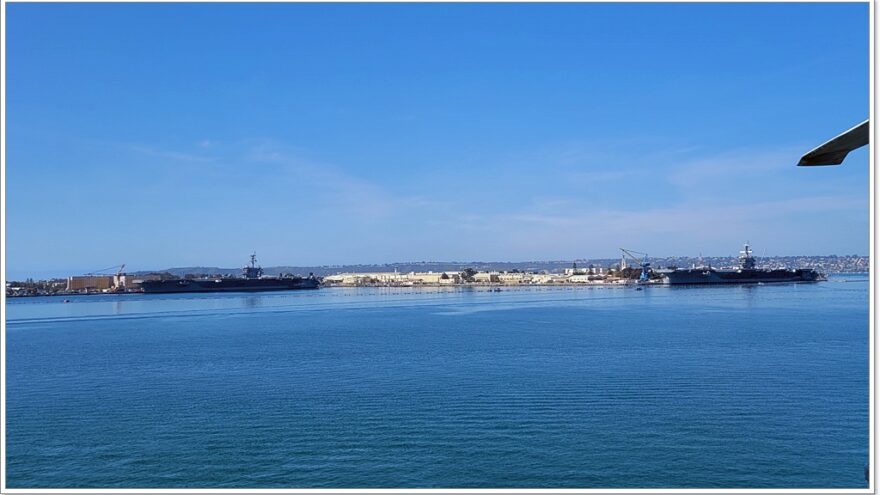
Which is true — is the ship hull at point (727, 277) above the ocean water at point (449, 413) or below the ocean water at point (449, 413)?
above

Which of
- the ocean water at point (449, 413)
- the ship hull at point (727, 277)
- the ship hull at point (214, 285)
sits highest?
the ship hull at point (214, 285)

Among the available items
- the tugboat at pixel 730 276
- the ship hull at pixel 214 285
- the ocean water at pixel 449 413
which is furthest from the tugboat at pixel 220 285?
the ocean water at pixel 449 413

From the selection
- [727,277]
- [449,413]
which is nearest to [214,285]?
[727,277]

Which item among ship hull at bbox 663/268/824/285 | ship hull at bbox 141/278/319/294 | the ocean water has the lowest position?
the ocean water

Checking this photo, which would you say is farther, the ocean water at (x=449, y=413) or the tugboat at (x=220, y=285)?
the tugboat at (x=220, y=285)

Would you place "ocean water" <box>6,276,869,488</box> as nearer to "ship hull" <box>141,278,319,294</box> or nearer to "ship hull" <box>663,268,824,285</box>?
"ship hull" <box>663,268,824,285</box>

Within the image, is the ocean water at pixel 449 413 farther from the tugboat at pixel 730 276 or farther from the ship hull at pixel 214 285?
the ship hull at pixel 214 285

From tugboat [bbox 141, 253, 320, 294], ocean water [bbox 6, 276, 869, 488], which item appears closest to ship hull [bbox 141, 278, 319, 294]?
tugboat [bbox 141, 253, 320, 294]

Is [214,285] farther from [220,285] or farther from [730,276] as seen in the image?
[730,276]
